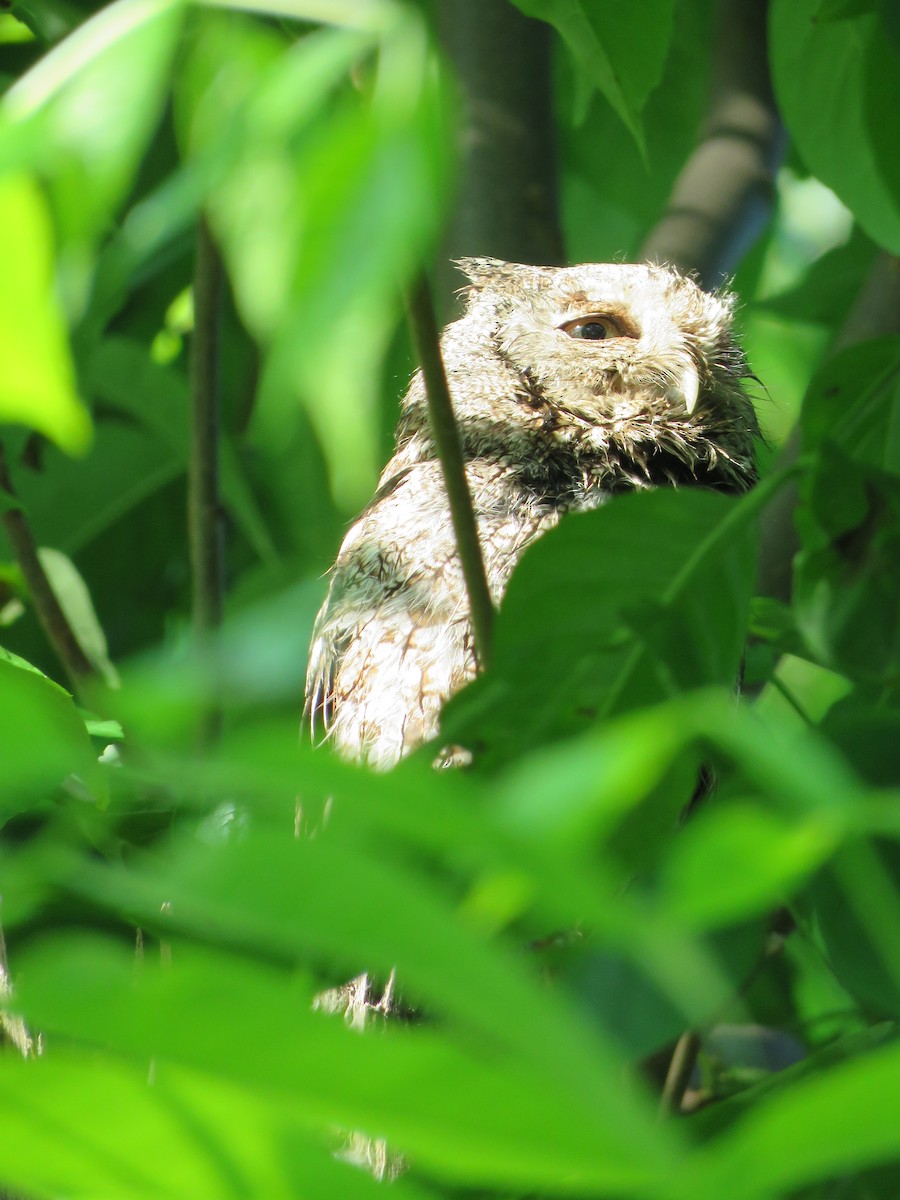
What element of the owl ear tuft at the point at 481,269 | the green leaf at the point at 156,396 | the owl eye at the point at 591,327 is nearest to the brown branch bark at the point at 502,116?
the owl ear tuft at the point at 481,269

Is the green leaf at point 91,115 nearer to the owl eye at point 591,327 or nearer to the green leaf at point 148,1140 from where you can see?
the green leaf at point 148,1140

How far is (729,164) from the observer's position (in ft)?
5.96

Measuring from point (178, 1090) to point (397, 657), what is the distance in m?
0.97

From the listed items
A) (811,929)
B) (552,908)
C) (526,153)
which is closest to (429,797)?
(552,908)

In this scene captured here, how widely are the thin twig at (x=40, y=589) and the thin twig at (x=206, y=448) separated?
0.12 m

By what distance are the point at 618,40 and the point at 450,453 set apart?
34cm

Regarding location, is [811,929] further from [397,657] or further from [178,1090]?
[178,1090]

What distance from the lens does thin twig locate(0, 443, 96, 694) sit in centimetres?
124

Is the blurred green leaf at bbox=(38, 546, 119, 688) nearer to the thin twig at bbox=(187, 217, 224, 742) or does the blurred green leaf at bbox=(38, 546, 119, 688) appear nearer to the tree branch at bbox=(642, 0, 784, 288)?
the thin twig at bbox=(187, 217, 224, 742)

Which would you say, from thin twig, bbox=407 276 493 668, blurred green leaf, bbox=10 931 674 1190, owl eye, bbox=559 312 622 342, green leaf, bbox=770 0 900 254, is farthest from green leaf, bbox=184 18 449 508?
owl eye, bbox=559 312 622 342

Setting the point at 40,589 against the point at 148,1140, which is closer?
the point at 148,1140

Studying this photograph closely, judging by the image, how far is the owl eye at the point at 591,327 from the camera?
1816mm

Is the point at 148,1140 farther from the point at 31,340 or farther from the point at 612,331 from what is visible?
the point at 612,331

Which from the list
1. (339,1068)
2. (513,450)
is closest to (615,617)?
(339,1068)
